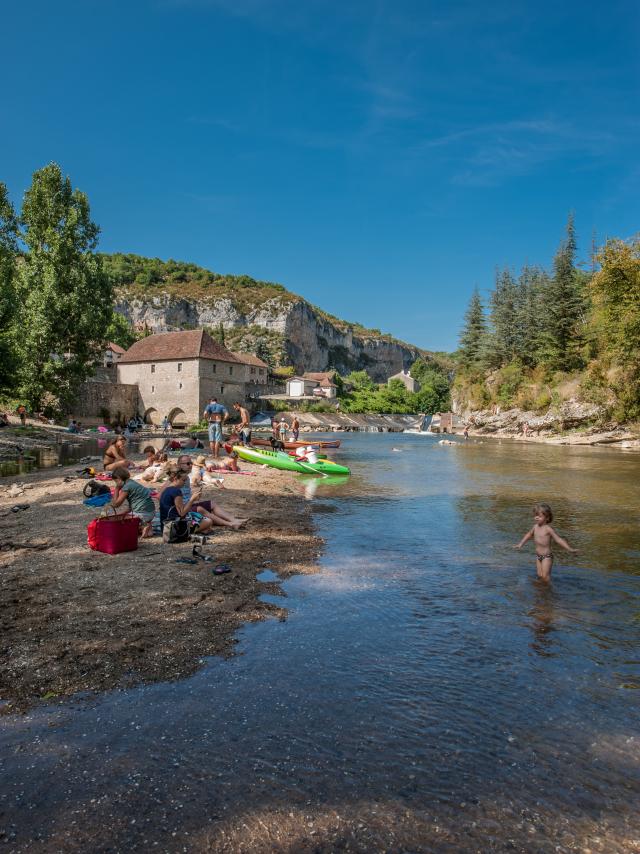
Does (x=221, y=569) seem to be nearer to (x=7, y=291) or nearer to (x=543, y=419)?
(x=7, y=291)

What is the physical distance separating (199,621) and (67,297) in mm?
37145

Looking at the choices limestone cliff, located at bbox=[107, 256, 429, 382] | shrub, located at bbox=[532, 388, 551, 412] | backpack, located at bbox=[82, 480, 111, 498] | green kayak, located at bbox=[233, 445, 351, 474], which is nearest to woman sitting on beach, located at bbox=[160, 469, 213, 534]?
backpack, located at bbox=[82, 480, 111, 498]

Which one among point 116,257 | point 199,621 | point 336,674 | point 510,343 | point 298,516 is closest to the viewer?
point 336,674

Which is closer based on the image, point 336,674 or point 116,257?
point 336,674

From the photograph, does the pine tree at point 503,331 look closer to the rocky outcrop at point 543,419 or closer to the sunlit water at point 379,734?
the rocky outcrop at point 543,419

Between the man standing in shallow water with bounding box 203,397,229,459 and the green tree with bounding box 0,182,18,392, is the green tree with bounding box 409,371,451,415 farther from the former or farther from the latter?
the man standing in shallow water with bounding box 203,397,229,459

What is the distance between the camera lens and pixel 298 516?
543 inches

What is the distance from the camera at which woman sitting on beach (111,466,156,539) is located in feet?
32.7

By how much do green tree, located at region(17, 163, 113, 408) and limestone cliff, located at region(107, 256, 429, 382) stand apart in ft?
289

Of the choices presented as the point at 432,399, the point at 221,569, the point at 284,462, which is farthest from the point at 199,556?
the point at 432,399

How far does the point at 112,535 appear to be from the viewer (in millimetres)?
8859

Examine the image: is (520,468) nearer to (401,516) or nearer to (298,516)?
(401,516)

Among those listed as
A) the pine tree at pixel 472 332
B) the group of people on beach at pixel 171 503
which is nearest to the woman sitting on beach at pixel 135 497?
the group of people on beach at pixel 171 503

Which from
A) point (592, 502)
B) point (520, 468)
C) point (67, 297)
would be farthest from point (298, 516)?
point (67, 297)
